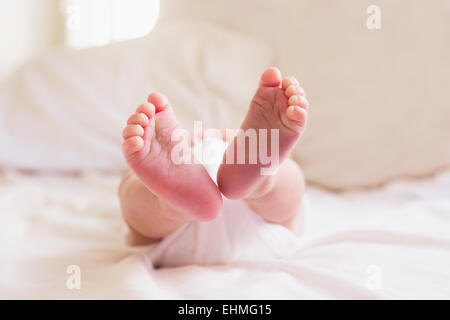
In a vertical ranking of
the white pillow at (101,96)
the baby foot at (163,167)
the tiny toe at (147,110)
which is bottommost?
Answer: the baby foot at (163,167)

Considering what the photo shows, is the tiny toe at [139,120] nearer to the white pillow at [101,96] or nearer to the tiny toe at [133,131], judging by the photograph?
the tiny toe at [133,131]

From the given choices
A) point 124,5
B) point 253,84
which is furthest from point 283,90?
point 124,5

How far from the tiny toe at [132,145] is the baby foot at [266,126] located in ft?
0.37

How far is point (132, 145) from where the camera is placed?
53cm

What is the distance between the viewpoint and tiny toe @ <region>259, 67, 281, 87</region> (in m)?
0.56

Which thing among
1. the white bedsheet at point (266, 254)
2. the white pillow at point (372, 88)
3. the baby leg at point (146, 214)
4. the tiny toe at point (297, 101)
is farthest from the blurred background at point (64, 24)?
the tiny toe at point (297, 101)

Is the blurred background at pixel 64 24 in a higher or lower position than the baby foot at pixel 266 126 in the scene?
higher

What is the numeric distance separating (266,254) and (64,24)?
1.63m

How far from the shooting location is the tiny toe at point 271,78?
56cm

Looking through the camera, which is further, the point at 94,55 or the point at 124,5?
the point at 124,5
